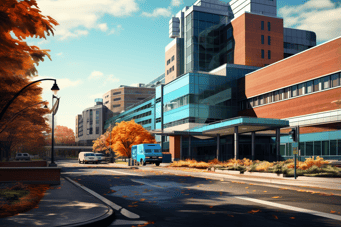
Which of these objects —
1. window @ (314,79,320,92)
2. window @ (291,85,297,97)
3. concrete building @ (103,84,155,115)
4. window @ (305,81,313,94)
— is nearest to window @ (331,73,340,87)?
window @ (314,79,320,92)

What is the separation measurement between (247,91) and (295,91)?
40.3 feet

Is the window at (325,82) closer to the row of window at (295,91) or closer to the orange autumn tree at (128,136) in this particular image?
the row of window at (295,91)

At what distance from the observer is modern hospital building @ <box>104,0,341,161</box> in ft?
146

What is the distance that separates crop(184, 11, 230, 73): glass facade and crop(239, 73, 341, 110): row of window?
1947 cm

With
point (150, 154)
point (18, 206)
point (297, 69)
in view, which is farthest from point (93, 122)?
point (18, 206)

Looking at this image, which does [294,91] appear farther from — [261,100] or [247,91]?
[247,91]

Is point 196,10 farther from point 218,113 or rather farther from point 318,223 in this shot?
point 318,223

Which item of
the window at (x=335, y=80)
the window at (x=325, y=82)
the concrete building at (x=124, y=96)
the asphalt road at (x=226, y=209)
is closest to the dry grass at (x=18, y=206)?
the asphalt road at (x=226, y=209)

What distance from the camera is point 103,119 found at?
166m

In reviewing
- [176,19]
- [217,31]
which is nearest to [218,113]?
[217,31]

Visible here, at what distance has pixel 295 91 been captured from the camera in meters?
51.1

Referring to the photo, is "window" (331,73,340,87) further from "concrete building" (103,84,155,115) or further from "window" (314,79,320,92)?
"concrete building" (103,84,155,115)

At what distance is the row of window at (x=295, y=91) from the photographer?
44656 millimetres

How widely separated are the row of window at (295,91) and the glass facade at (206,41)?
1947 centimetres
